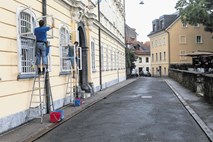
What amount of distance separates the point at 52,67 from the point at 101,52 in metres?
11.6

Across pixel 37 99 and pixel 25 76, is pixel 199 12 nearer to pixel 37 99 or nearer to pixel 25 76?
pixel 37 99

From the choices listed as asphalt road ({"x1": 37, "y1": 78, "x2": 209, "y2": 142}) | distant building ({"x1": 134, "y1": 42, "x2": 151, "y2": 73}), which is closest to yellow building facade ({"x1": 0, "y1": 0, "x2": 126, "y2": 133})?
asphalt road ({"x1": 37, "y1": 78, "x2": 209, "y2": 142})

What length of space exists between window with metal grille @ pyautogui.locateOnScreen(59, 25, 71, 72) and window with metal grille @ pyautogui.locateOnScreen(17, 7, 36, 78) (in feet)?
10.3

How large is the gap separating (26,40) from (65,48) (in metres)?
4.19

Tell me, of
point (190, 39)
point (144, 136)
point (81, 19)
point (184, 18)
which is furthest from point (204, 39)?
point (144, 136)

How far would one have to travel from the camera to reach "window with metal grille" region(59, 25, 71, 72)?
560 inches

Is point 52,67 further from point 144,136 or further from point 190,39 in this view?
point 190,39

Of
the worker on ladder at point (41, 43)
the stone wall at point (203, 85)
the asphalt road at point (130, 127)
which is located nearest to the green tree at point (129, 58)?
the stone wall at point (203, 85)

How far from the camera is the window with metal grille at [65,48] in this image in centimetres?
1422

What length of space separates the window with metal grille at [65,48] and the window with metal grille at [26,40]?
313cm

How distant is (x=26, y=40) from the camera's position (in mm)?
10586

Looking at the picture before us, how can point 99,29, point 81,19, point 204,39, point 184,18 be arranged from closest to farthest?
point 81,19 < point 99,29 < point 184,18 < point 204,39

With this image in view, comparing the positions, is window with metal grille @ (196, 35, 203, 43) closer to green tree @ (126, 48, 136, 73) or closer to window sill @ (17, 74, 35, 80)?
green tree @ (126, 48, 136, 73)

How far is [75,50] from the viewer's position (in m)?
14.8
